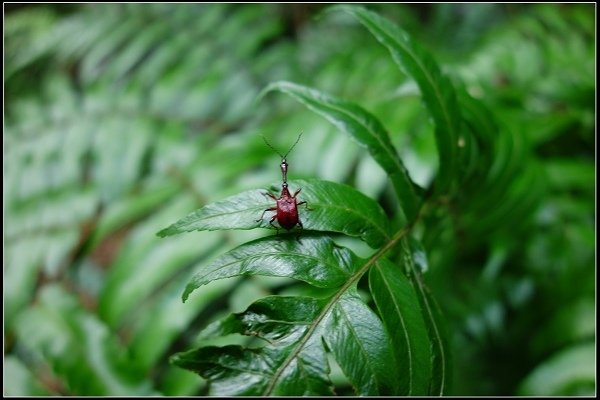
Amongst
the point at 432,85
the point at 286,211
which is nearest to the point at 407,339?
the point at 286,211

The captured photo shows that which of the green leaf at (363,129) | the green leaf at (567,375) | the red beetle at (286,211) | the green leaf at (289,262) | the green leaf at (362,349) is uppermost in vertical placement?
the green leaf at (363,129)

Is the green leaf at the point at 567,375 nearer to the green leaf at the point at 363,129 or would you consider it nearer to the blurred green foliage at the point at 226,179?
the blurred green foliage at the point at 226,179

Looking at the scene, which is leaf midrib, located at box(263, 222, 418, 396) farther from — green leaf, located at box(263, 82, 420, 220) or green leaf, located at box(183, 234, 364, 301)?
green leaf, located at box(263, 82, 420, 220)

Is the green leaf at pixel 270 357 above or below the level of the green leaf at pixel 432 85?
below

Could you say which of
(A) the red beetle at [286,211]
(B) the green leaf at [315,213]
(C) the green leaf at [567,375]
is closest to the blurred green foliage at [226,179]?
(C) the green leaf at [567,375]

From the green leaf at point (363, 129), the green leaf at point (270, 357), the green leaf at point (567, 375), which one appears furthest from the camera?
the green leaf at point (567, 375)

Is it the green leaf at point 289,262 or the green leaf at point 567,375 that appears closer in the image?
the green leaf at point 289,262
